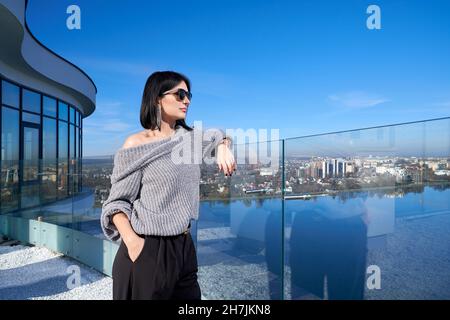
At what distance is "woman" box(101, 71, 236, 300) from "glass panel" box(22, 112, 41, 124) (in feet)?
35.7

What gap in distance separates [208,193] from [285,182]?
2.66ft

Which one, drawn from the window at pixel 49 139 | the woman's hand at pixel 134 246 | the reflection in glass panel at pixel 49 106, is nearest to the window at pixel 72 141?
the window at pixel 49 139

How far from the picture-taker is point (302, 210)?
281 cm

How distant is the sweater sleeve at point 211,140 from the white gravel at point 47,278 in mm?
2782

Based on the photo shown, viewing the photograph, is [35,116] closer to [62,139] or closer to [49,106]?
[49,106]

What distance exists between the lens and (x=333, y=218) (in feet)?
8.89

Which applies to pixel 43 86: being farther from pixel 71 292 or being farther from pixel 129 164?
pixel 129 164

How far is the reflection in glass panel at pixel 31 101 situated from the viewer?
10360 mm

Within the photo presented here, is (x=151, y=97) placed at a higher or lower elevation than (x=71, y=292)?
higher

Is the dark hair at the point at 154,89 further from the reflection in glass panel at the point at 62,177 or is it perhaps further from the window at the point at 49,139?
the window at the point at 49,139

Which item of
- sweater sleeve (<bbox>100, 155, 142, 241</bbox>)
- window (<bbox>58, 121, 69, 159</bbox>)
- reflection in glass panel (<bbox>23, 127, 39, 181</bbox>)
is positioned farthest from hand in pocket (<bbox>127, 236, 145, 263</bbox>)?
window (<bbox>58, 121, 69, 159</bbox>)

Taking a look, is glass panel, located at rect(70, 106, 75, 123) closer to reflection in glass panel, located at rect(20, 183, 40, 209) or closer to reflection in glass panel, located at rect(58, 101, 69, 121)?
reflection in glass panel, located at rect(58, 101, 69, 121)

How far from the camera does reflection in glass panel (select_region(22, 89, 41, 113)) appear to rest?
10360 millimetres
